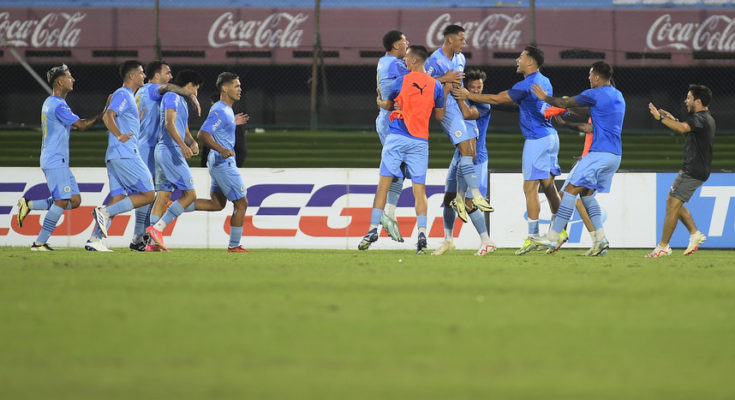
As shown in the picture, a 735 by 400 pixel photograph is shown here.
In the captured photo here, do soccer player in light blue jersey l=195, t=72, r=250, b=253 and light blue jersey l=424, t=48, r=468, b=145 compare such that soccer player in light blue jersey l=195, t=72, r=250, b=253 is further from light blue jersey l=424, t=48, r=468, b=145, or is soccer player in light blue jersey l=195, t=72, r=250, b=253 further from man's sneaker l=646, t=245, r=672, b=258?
man's sneaker l=646, t=245, r=672, b=258

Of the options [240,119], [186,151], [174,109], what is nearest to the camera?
[186,151]

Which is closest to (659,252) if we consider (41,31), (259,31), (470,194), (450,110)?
(470,194)

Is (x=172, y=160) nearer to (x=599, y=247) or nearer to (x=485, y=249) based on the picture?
(x=485, y=249)

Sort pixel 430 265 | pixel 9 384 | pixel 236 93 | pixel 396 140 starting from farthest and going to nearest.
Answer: pixel 236 93
pixel 396 140
pixel 430 265
pixel 9 384

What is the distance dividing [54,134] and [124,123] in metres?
0.77

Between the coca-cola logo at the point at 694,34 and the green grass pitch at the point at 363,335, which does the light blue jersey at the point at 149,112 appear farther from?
the coca-cola logo at the point at 694,34

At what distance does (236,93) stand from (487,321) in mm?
6814

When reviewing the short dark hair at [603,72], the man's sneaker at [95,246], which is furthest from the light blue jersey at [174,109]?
the short dark hair at [603,72]

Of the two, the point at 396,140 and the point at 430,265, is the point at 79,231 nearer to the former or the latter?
the point at 396,140

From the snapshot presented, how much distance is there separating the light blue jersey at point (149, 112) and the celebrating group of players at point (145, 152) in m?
0.01

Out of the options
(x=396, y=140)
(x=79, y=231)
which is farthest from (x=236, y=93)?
(x=79, y=231)

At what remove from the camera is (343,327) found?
4.57 m

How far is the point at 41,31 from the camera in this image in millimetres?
21312

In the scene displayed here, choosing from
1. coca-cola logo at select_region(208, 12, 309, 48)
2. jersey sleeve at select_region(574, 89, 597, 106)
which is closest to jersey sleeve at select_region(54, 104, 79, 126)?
jersey sleeve at select_region(574, 89, 597, 106)
